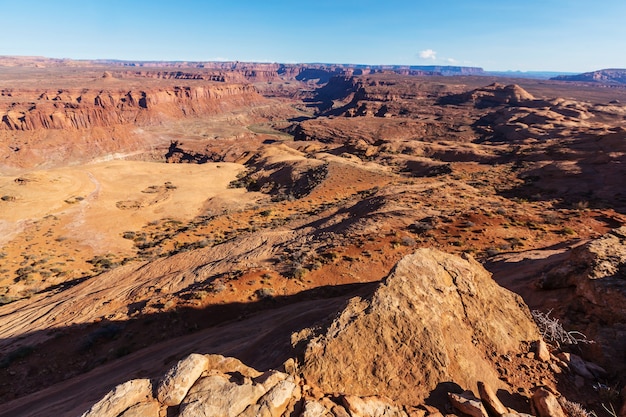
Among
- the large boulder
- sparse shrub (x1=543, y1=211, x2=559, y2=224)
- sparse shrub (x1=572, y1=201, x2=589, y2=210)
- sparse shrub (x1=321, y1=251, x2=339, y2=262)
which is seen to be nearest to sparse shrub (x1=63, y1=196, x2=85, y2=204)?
sparse shrub (x1=321, y1=251, x2=339, y2=262)

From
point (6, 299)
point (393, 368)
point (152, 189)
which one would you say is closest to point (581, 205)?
point (393, 368)

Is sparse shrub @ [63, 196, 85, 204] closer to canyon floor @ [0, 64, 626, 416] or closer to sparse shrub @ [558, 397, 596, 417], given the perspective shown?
canyon floor @ [0, 64, 626, 416]

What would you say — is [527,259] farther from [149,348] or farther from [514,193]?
[514,193]

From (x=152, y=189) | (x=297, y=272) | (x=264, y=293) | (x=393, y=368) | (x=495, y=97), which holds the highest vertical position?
(x=495, y=97)

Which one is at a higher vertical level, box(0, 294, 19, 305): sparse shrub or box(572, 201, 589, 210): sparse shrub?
box(572, 201, 589, 210): sparse shrub

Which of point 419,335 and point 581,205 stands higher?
point 419,335

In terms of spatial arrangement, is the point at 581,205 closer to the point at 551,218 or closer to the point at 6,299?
the point at 551,218
